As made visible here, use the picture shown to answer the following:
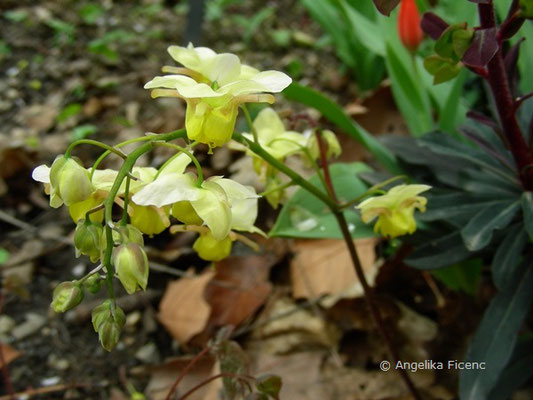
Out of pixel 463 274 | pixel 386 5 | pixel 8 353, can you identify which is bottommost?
pixel 8 353

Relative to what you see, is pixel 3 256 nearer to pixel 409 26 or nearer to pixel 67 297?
pixel 67 297

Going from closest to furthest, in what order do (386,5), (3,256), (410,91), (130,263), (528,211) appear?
(130,263), (386,5), (528,211), (410,91), (3,256)

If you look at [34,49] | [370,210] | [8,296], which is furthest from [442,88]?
[34,49]

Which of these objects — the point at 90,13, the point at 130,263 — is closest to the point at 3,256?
the point at 130,263

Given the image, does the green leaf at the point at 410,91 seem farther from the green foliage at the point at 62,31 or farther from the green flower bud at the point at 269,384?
the green foliage at the point at 62,31

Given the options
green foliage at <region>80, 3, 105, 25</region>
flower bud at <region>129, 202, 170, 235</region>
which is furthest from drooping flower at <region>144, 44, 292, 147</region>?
green foliage at <region>80, 3, 105, 25</region>

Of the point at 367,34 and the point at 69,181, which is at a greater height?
the point at 69,181

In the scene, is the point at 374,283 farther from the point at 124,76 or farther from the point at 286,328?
the point at 124,76
